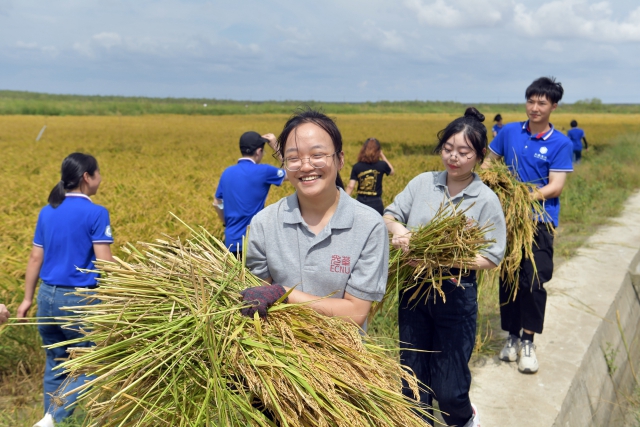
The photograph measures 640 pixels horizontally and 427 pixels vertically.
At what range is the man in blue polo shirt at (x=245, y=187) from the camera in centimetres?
489

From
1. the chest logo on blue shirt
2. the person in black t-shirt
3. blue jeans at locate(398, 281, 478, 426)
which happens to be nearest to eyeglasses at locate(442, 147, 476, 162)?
blue jeans at locate(398, 281, 478, 426)

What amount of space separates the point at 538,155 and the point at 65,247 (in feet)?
10.5

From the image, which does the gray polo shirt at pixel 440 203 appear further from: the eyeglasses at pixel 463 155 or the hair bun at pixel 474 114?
the hair bun at pixel 474 114

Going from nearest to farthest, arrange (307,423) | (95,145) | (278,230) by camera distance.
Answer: (307,423)
(278,230)
(95,145)

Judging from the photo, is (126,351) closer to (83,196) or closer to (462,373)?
(462,373)

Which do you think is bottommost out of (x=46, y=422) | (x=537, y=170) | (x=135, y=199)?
(x=46, y=422)

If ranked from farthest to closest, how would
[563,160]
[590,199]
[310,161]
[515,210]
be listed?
[590,199] → [563,160] → [515,210] → [310,161]

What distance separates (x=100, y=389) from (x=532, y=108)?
3.31m

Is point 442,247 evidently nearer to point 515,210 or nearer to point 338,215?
point 338,215

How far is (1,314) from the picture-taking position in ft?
8.25

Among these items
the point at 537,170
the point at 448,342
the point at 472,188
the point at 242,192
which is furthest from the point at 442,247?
the point at 242,192

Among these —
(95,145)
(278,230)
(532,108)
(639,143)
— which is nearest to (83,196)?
(278,230)

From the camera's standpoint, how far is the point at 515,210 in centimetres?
358

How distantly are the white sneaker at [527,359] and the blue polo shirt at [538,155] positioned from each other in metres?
0.93
